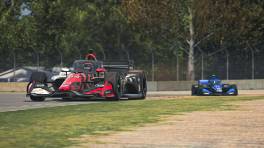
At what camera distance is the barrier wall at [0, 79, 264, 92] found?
3925 centimetres

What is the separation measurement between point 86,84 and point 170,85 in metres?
16.5

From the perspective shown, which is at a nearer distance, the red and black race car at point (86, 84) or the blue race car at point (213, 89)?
the red and black race car at point (86, 84)

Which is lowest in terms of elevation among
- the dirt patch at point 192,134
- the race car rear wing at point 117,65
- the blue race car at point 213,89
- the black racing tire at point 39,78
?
the dirt patch at point 192,134

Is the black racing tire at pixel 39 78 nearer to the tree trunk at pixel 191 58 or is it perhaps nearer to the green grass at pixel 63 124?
the green grass at pixel 63 124

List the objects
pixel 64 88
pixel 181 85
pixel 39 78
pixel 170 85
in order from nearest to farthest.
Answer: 1. pixel 64 88
2. pixel 39 78
3. pixel 170 85
4. pixel 181 85

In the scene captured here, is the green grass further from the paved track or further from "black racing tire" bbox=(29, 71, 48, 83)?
"black racing tire" bbox=(29, 71, 48, 83)

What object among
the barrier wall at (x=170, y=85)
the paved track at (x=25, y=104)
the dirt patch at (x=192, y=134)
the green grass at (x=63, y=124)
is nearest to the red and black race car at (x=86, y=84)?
the paved track at (x=25, y=104)

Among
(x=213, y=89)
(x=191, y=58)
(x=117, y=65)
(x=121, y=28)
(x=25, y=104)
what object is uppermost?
(x=121, y=28)

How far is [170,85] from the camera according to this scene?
4059 centimetres

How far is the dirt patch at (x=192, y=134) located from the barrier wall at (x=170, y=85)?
25.0 m

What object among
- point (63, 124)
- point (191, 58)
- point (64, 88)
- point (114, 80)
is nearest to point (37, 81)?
point (64, 88)

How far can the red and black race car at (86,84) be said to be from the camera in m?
24.2

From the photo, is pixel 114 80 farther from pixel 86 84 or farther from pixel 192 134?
pixel 192 134

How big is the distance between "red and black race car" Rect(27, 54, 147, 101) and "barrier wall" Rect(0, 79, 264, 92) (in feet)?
45.4
